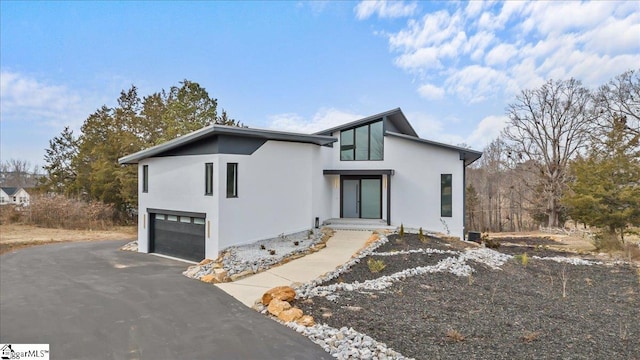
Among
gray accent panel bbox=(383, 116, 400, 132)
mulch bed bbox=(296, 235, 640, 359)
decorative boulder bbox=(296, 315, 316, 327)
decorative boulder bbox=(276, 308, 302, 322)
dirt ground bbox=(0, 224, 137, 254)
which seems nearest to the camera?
mulch bed bbox=(296, 235, 640, 359)

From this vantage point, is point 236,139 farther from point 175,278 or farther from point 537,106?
point 537,106

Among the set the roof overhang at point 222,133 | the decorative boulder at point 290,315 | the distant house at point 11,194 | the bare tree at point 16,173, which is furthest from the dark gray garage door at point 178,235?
the bare tree at point 16,173

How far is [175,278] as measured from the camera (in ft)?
28.8

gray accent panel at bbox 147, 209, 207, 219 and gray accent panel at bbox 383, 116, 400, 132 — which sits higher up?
gray accent panel at bbox 383, 116, 400, 132

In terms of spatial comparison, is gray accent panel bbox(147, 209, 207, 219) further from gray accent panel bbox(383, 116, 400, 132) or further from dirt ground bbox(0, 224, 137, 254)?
gray accent panel bbox(383, 116, 400, 132)

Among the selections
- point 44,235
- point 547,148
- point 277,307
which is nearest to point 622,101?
point 547,148

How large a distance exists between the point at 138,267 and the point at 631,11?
19657 mm

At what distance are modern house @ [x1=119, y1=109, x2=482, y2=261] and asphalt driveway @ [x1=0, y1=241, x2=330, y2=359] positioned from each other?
2.31 m

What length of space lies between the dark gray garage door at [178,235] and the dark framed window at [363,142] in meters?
7.71

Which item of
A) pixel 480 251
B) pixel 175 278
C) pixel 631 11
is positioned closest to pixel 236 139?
pixel 175 278

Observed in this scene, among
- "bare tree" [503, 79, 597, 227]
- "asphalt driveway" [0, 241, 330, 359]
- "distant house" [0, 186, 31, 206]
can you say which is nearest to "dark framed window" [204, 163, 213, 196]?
"asphalt driveway" [0, 241, 330, 359]

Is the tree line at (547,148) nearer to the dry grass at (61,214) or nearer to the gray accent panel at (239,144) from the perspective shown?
the gray accent panel at (239,144)

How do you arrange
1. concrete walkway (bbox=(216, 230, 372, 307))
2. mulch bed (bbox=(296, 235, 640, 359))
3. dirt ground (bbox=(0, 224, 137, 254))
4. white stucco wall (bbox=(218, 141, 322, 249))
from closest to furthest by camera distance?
mulch bed (bbox=(296, 235, 640, 359))
concrete walkway (bbox=(216, 230, 372, 307))
white stucco wall (bbox=(218, 141, 322, 249))
dirt ground (bbox=(0, 224, 137, 254))

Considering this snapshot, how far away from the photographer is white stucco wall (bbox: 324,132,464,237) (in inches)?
Answer: 587
